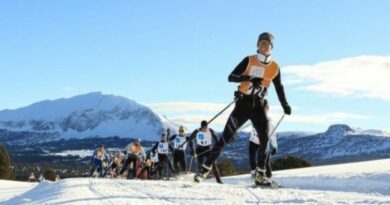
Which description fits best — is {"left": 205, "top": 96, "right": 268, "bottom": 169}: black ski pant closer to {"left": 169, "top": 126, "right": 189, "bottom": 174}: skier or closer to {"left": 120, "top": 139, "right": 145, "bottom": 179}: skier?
{"left": 169, "top": 126, "right": 189, "bottom": 174}: skier

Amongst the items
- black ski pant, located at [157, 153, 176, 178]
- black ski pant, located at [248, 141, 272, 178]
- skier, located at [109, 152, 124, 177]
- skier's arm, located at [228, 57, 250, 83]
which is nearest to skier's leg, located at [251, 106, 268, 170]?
skier's arm, located at [228, 57, 250, 83]

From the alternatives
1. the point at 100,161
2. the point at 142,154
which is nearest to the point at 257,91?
the point at 142,154

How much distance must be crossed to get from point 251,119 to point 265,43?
117cm

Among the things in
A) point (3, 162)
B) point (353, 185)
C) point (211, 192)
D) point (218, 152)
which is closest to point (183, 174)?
point (353, 185)

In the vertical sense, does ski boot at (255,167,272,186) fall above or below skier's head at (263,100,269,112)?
below

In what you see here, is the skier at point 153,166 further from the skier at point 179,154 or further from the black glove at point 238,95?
the black glove at point 238,95

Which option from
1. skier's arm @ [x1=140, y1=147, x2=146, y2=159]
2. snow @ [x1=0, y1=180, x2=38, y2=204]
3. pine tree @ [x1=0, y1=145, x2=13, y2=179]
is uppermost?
skier's arm @ [x1=140, y1=147, x2=146, y2=159]

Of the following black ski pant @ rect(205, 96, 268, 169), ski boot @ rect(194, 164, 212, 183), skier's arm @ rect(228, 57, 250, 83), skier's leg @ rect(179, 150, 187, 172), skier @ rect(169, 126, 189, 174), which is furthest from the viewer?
skier's leg @ rect(179, 150, 187, 172)

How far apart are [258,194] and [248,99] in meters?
1.76

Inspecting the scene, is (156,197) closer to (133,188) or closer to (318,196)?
(133,188)

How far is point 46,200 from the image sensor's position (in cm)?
792

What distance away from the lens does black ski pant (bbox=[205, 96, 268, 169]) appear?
944cm

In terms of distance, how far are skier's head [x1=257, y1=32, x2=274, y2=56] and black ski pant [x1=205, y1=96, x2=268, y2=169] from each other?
71cm

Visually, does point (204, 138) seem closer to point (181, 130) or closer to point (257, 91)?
point (181, 130)
